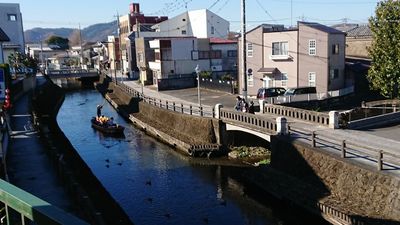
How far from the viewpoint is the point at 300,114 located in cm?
2820

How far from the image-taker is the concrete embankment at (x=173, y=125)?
32.0 m

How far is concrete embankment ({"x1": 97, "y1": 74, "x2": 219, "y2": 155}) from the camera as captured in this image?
32.0 metres

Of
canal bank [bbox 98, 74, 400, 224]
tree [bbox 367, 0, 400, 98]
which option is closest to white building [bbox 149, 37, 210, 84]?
tree [bbox 367, 0, 400, 98]

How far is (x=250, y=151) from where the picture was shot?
30.2m

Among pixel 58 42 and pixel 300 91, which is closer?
pixel 300 91

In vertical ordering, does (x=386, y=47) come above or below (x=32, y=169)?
above

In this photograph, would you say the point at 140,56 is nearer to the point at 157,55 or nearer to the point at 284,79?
the point at 157,55

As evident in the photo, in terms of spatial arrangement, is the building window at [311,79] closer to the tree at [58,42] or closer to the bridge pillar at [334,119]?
the bridge pillar at [334,119]

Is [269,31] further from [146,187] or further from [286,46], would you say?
[146,187]

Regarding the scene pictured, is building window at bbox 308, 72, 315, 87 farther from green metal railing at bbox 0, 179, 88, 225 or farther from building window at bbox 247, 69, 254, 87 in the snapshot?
green metal railing at bbox 0, 179, 88, 225

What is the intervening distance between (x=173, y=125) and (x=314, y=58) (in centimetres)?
1481

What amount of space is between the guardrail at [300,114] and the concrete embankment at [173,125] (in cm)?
420

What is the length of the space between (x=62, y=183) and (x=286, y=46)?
29230 millimetres

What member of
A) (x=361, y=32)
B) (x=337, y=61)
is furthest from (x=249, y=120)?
(x=361, y=32)
